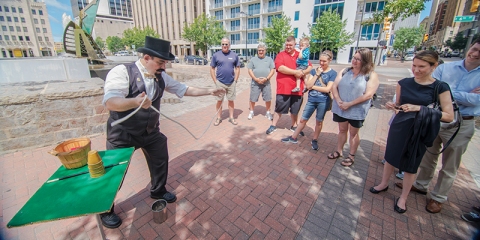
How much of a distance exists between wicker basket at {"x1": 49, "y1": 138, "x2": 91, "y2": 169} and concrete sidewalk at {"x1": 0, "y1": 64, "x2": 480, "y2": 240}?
0.98 meters

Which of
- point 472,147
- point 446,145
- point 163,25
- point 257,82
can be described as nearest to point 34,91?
point 257,82

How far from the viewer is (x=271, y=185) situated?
3098mm

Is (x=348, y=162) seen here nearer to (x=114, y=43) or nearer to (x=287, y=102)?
(x=287, y=102)

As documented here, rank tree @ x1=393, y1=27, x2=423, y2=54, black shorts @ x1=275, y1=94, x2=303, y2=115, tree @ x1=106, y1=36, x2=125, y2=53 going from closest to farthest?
black shorts @ x1=275, y1=94, x2=303, y2=115
tree @ x1=393, y1=27, x2=423, y2=54
tree @ x1=106, y1=36, x2=125, y2=53

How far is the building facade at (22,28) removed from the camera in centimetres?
6294

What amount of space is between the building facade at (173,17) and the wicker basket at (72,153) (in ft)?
174

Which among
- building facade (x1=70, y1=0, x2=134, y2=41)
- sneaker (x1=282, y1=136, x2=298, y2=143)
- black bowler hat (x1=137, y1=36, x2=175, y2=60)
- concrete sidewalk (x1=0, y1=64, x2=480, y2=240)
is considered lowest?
concrete sidewalk (x1=0, y1=64, x2=480, y2=240)

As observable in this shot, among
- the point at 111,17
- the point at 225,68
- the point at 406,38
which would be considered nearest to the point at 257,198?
the point at 225,68

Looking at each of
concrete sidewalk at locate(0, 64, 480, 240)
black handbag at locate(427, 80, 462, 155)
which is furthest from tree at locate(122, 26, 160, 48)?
black handbag at locate(427, 80, 462, 155)

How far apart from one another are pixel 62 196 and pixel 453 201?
4.27 meters

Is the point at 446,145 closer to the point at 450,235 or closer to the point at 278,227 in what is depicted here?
the point at 450,235

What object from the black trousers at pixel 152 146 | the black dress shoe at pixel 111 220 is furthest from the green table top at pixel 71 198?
the black dress shoe at pixel 111 220

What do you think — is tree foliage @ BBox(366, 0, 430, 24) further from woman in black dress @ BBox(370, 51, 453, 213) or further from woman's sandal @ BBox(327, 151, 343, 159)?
woman in black dress @ BBox(370, 51, 453, 213)

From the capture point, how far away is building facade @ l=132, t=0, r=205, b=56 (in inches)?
2084
